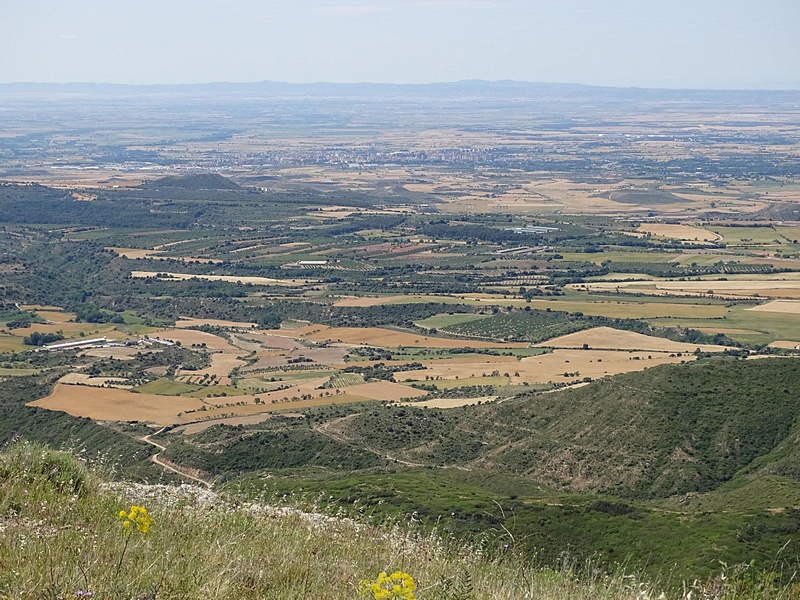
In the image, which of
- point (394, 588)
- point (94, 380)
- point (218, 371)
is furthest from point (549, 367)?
point (394, 588)

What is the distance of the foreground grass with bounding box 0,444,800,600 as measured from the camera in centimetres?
600

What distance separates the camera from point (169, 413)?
53094 mm

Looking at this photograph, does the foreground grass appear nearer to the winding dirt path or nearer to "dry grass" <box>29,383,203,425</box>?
the winding dirt path

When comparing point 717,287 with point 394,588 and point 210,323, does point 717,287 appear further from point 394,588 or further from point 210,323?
point 394,588

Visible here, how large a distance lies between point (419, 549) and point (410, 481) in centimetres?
2523

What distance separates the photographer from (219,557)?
21.9 feet

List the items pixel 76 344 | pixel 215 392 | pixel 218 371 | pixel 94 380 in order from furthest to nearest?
pixel 76 344
pixel 218 371
pixel 94 380
pixel 215 392

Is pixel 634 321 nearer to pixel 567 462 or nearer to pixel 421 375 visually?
pixel 421 375

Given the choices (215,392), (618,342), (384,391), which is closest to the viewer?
(215,392)

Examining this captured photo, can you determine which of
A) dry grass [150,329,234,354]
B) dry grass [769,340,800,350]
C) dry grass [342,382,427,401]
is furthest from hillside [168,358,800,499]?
dry grass [150,329,234,354]

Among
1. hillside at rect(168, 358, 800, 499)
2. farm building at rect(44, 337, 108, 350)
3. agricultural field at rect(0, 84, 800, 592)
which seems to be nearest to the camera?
agricultural field at rect(0, 84, 800, 592)

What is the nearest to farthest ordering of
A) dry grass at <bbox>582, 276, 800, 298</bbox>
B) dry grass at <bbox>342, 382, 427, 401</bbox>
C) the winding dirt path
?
the winding dirt path → dry grass at <bbox>342, 382, 427, 401</bbox> → dry grass at <bbox>582, 276, 800, 298</bbox>

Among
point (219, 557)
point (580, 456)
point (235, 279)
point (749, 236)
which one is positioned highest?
point (219, 557)

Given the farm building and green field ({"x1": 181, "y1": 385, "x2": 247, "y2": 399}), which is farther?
the farm building
